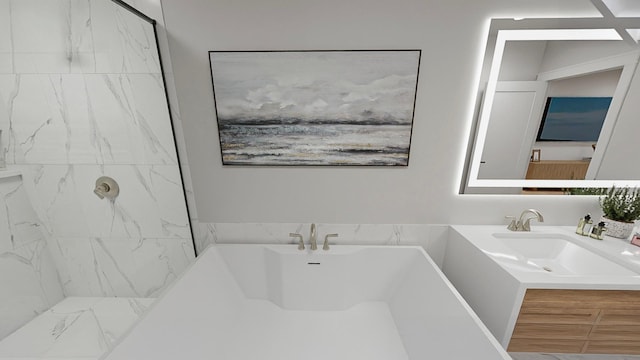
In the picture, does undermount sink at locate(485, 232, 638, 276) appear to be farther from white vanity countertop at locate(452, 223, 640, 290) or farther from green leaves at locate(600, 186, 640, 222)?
green leaves at locate(600, 186, 640, 222)

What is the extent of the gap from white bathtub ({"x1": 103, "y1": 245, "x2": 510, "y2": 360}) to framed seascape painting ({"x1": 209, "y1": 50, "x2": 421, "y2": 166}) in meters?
0.71

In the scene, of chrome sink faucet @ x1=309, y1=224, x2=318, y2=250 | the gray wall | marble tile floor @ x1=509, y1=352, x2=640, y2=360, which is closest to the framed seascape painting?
the gray wall

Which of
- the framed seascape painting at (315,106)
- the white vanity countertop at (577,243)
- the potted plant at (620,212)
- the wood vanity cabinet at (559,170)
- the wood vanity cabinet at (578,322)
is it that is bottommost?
the wood vanity cabinet at (578,322)

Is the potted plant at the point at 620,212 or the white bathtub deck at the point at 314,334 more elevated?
the potted plant at the point at 620,212

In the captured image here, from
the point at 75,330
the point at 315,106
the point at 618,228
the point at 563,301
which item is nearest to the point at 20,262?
the point at 75,330

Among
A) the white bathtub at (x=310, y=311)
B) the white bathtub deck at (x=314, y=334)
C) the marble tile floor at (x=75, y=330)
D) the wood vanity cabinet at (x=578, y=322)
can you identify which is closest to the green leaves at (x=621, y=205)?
the wood vanity cabinet at (x=578, y=322)

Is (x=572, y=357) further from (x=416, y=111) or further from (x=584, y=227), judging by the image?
(x=416, y=111)

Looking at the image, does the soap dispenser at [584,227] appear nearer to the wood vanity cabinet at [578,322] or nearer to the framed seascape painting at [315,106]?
the wood vanity cabinet at [578,322]

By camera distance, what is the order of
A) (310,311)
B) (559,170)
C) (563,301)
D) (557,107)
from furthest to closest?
(310,311), (559,170), (557,107), (563,301)

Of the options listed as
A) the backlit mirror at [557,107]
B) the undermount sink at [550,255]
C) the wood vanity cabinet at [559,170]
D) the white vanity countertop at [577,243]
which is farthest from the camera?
the wood vanity cabinet at [559,170]

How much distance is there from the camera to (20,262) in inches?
57.9

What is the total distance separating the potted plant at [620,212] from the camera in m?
1.37

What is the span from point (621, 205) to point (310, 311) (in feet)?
7.14

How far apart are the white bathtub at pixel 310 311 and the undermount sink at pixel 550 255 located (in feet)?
1.45
